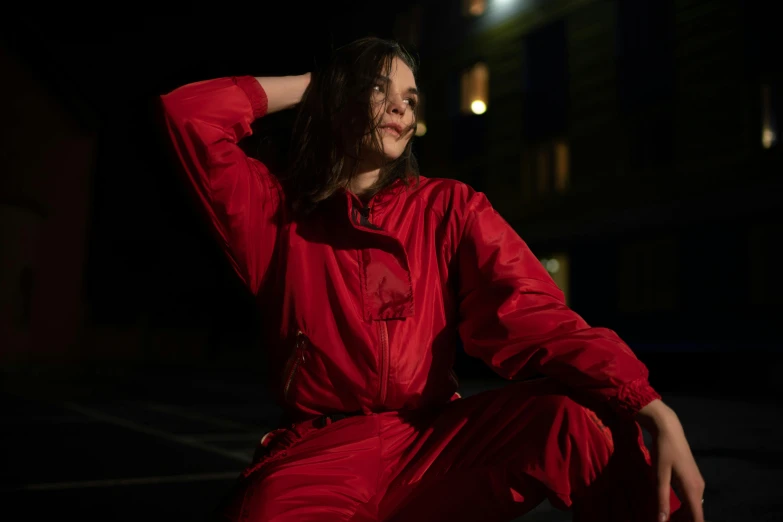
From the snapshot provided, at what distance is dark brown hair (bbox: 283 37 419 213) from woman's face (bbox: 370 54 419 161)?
16 millimetres

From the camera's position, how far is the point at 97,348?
2998 cm

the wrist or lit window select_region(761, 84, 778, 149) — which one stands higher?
Answer: lit window select_region(761, 84, 778, 149)

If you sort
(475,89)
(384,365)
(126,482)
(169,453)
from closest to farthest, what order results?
(384,365) → (126,482) → (169,453) → (475,89)

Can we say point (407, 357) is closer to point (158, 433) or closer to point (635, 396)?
point (635, 396)

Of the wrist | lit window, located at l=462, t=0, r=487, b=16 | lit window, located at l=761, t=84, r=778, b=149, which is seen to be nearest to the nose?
the wrist

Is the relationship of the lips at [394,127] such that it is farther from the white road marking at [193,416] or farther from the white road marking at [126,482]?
the white road marking at [193,416]

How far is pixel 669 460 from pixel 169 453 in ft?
19.1

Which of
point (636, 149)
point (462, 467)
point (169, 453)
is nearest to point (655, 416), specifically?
point (462, 467)

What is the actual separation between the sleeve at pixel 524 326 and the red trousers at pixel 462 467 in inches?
3.1

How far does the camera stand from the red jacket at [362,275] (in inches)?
85.3

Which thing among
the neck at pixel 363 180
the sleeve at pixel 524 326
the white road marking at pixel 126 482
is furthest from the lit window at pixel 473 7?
the sleeve at pixel 524 326

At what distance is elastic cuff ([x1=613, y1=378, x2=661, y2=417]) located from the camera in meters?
1.82

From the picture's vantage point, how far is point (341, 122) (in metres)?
2.52

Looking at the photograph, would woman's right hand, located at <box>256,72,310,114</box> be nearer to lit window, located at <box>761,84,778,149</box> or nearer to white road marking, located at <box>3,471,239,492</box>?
white road marking, located at <box>3,471,239,492</box>
